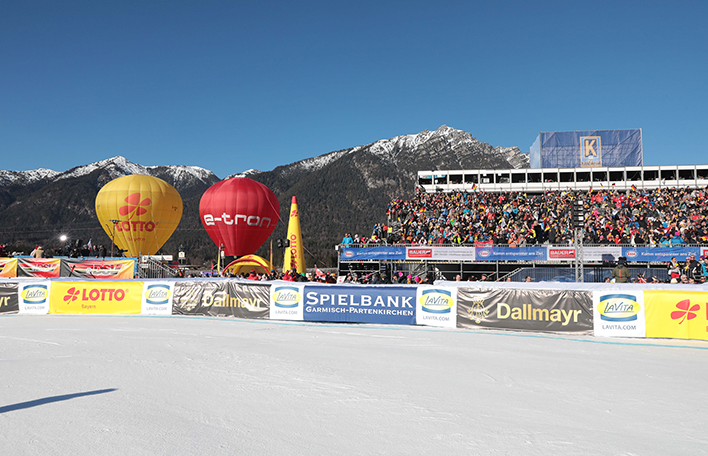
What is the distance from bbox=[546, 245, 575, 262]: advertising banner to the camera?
939 inches

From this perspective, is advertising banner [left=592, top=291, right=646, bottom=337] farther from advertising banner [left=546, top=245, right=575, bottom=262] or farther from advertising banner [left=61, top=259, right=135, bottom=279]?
advertising banner [left=61, top=259, right=135, bottom=279]

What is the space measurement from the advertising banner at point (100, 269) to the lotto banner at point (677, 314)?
20762mm

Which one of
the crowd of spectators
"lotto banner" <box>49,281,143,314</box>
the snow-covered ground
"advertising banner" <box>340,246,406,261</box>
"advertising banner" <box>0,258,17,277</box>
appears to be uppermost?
the crowd of spectators

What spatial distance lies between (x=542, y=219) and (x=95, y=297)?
27.7m

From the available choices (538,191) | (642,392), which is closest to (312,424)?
(642,392)

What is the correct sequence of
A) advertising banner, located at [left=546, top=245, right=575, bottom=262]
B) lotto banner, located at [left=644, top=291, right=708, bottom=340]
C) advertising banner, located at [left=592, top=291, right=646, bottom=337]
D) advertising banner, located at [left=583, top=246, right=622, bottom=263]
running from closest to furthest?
lotto banner, located at [left=644, top=291, right=708, bottom=340]
advertising banner, located at [left=592, top=291, right=646, bottom=337]
advertising banner, located at [left=583, top=246, right=622, bottom=263]
advertising banner, located at [left=546, top=245, right=575, bottom=262]

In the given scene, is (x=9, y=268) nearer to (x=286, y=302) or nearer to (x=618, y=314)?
(x=286, y=302)

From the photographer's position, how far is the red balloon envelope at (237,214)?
1340 inches

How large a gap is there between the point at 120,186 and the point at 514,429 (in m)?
37.2

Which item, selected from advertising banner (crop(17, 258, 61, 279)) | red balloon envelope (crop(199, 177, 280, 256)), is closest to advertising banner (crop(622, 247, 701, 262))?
red balloon envelope (crop(199, 177, 280, 256))

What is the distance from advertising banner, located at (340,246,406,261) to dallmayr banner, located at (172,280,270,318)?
35.6 ft

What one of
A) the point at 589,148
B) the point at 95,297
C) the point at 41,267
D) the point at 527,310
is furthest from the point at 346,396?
the point at 589,148

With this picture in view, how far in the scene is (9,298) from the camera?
17594 millimetres

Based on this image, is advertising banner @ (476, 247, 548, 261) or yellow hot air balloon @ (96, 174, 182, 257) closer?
advertising banner @ (476, 247, 548, 261)
